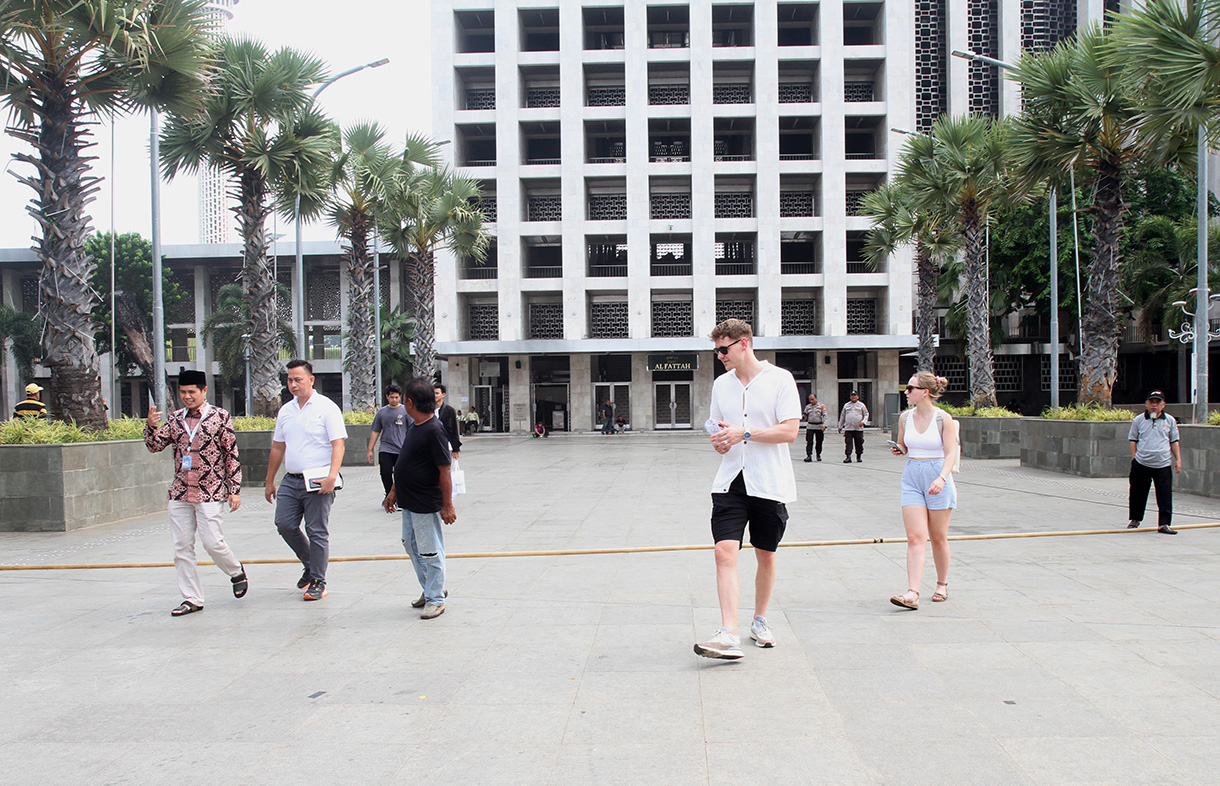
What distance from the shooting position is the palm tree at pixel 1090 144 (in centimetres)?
1399

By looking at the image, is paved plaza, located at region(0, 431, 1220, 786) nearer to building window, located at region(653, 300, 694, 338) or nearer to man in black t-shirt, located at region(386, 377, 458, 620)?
man in black t-shirt, located at region(386, 377, 458, 620)

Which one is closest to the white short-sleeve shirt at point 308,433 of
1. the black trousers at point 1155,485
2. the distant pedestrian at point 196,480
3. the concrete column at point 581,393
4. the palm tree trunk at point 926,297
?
the distant pedestrian at point 196,480

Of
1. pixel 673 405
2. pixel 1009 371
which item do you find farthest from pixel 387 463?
pixel 1009 371

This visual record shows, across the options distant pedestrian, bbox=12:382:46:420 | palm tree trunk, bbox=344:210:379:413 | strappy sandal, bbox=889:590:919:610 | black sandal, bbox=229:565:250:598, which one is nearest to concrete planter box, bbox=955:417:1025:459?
palm tree trunk, bbox=344:210:379:413

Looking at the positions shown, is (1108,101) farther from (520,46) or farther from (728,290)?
(520,46)

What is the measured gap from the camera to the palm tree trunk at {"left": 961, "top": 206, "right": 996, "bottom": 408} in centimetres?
2234

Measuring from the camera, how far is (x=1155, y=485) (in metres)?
8.63

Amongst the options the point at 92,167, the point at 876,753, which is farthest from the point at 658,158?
the point at 876,753

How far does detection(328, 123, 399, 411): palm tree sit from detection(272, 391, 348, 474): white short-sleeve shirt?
15020 millimetres

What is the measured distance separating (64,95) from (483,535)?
765 centimetres

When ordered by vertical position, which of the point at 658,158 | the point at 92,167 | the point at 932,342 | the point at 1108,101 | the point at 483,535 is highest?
the point at 658,158

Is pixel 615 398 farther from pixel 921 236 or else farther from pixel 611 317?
pixel 921 236

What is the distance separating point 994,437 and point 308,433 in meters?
18.6

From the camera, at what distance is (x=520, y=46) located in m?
42.0
